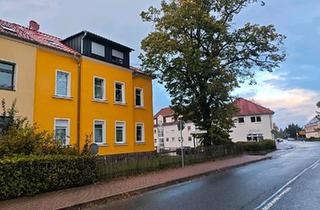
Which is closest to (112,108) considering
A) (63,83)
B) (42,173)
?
(63,83)

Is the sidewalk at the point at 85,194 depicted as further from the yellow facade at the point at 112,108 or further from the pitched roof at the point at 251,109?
the pitched roof at the point at 251,109

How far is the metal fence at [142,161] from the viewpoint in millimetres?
14672

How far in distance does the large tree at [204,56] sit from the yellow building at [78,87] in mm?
2711

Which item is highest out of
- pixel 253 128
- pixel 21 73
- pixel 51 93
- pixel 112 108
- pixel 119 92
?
pixel 119 92

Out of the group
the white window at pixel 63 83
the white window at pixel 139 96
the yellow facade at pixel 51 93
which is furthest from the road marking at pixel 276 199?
the white window at pixel 139 96

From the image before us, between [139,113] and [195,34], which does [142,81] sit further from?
[195,34]

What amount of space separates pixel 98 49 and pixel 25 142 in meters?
14.2

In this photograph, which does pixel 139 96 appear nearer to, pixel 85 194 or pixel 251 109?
pixel 85 194

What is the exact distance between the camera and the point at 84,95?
23.2m

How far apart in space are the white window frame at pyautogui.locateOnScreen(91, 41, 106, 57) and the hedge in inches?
511

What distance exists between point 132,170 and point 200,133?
13.6 meters

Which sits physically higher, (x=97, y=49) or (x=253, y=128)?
(x=97, y=49)

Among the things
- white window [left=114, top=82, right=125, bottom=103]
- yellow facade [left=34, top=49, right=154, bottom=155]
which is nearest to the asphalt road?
yellow facade [left=34, top=49, right=154, bottom=155]

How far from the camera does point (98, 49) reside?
25188 mm
